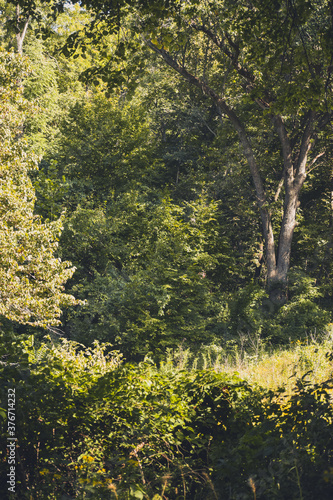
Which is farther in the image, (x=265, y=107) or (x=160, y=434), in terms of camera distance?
(x=265, y=107)

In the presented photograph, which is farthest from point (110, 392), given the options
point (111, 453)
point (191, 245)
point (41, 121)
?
point (41, 121)

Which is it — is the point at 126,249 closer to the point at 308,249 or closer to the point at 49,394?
the point at 308,249

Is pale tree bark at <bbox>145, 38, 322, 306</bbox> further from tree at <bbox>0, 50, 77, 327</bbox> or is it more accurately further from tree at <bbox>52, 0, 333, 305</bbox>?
tree at <bbox>0, 50, 77, 327</bbox>

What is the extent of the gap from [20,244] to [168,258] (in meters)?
6.17

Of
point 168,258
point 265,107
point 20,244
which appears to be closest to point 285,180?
point 265,107

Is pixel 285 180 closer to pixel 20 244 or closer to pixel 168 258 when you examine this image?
pixel 168 258

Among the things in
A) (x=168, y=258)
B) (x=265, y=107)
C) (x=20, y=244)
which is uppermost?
(x=265, y=107)

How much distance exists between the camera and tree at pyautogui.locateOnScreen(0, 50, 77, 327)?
8.68m

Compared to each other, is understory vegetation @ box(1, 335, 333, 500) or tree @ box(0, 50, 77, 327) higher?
tree @ box(0, 50, 77, 327)

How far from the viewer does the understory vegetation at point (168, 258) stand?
3396mm

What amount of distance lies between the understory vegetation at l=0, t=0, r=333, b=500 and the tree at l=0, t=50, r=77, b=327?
0.16 feet

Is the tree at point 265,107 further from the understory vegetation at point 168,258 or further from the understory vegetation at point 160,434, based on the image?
the understory vegetation at point 160,434

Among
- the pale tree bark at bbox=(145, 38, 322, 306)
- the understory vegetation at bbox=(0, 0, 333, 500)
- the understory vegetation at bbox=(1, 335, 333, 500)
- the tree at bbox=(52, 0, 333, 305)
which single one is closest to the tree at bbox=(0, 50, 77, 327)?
the understory vegetation at bbox=(0, 0, 333, 500)

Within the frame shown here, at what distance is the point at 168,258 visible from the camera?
1455 cm
